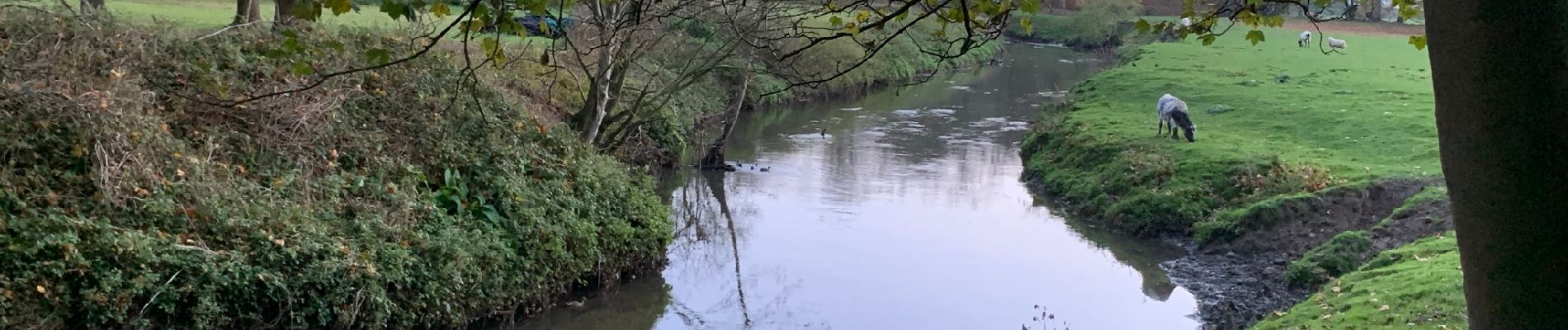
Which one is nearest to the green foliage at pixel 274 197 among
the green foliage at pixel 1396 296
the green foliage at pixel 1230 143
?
the green foliage at pixel 1396 296

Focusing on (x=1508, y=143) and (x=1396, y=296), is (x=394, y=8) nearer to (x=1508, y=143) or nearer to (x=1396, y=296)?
(x=1508, y=143)

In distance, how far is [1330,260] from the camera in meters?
14.4

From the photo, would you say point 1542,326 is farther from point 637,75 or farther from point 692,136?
point 692,136

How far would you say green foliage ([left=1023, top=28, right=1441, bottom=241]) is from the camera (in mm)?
18203

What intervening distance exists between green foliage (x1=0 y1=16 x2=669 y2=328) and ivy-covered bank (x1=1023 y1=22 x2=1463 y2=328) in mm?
7911

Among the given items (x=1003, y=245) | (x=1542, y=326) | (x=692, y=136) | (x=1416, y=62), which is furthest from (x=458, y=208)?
(x=1416, y=62)

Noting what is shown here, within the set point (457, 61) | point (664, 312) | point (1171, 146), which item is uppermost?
point (457, 61)

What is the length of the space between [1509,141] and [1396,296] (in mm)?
9349

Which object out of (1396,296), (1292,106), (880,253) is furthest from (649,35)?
(1292,106)

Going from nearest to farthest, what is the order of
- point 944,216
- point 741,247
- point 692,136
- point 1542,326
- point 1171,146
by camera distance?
point 1542,326 < point 741,247 < point 944,216 < point 1171,146 < point 692,136

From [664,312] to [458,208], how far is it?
2839 millimetres

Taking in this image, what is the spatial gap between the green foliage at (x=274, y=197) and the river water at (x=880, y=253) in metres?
1.19

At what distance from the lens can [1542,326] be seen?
2666 millimetres

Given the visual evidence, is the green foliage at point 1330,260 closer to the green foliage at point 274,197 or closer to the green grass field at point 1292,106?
the green grass field at point 1292,106
